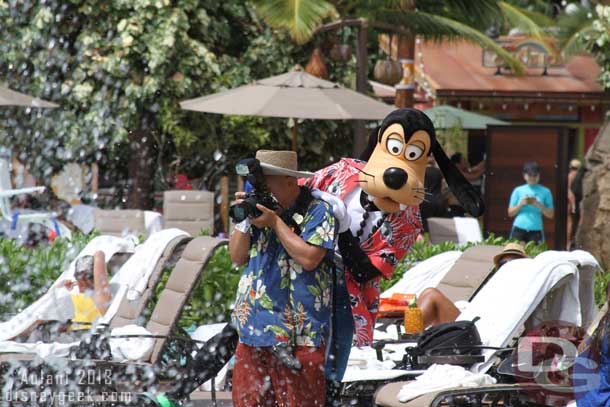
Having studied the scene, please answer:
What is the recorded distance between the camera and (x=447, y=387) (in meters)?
6.47

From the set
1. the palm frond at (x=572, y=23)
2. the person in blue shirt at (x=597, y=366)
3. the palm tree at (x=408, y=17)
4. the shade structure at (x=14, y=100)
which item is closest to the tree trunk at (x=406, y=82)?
the palm tree at (x=408, y=17)

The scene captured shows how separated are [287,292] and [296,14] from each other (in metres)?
10.7

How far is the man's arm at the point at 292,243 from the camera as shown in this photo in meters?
5.08

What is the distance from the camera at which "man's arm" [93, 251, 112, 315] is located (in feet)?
29.5

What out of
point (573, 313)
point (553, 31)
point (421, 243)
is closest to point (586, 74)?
point (553, 31)

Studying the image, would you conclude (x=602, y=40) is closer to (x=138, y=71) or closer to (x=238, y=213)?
(x=138, y=71)

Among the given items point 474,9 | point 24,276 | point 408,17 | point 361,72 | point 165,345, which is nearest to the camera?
point 165,345

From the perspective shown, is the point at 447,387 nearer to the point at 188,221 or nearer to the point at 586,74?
the point at 188,221

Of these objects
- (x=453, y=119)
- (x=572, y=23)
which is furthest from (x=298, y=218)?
(x=572, y=23)

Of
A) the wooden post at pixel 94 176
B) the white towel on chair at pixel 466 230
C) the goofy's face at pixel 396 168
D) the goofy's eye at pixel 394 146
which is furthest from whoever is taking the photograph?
the wooden post at pixel 94 176

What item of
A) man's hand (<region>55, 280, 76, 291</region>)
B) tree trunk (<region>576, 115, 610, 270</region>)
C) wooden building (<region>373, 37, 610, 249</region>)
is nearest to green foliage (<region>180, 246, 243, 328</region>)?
man's hand (<region>55, 280, 76, 291</region>)

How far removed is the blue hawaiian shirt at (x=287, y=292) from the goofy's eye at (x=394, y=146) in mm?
832

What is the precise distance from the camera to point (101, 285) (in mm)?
9062

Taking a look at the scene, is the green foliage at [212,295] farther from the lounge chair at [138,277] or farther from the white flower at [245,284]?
the white flower at [245,284]
